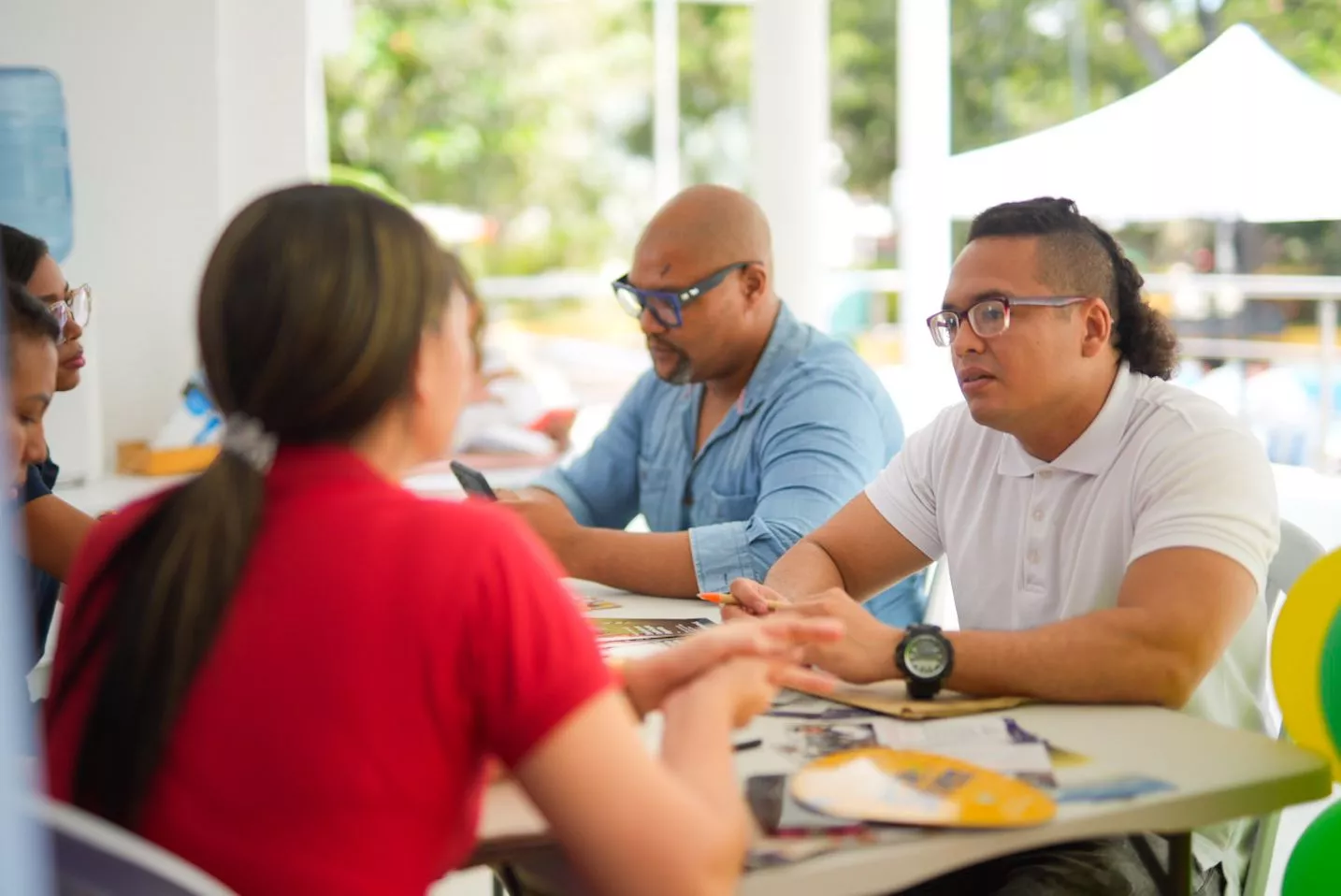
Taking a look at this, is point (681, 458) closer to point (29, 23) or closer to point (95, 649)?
point (95, 649)

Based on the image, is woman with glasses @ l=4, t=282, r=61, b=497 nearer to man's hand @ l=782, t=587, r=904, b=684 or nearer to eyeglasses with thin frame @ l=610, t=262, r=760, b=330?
man's hand @ l=782, t=587, r=904, b=684

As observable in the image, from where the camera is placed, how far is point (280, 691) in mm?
1086

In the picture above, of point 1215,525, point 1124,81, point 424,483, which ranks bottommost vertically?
point 424,483

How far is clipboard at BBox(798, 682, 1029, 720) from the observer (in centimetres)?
169

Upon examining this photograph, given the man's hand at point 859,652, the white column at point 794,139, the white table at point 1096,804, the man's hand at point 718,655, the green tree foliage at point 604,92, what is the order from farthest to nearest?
the green tree foliage at point 604,92 → the white column at point 794,139 → the man's hand at point 859,652 → the man's hand at point 718,655 → the white table at point 1096,804

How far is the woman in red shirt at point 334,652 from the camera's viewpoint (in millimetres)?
1080

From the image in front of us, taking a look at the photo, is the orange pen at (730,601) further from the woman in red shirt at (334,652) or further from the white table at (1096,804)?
the woman in red shirt at (334,652)

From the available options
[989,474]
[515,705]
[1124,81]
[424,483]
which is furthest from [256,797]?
[1124,81]

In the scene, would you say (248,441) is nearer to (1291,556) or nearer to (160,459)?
(1291,556)

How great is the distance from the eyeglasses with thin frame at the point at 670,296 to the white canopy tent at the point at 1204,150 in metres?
1.21

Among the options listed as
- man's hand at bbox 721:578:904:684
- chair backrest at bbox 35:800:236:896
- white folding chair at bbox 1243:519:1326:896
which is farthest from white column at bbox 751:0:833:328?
chair backrest at bbox 35:800:236:896

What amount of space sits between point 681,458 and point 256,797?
80.2 inches

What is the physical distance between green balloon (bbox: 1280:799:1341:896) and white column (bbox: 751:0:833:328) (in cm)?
356

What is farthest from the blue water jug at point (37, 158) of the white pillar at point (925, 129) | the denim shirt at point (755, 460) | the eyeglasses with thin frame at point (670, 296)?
the white pillar at point (925, 129)
